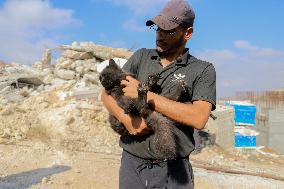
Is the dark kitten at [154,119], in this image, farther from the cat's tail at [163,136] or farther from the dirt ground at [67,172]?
the dirt ground at [67,172]

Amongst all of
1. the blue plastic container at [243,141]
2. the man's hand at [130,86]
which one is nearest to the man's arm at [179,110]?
the man's hand at [130,86]

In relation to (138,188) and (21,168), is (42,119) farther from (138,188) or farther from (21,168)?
(138,188)

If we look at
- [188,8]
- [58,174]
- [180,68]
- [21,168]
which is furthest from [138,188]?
[21,168]

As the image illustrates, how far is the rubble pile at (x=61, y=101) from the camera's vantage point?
410 inches

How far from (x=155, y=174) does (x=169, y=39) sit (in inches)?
33.1

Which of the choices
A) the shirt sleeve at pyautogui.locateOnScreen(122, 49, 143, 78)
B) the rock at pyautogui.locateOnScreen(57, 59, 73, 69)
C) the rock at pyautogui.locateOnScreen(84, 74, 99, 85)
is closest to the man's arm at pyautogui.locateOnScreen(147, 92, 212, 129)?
the shirt sleeve at pyautogui.locateOnScreen(122, 49, 143, 78)

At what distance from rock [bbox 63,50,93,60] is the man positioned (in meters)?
11.3

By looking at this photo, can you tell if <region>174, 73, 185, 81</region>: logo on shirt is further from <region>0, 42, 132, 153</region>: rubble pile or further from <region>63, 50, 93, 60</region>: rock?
<region>63, 50, 93, 60</region>: rock

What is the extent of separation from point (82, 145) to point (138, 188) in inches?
297

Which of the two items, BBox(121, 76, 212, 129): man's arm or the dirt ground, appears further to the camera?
the dirt ground

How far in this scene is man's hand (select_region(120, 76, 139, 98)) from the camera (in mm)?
2723

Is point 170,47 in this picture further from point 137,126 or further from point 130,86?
point 137,126

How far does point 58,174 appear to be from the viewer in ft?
23.7

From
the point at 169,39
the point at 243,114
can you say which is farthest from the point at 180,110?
the point at 243,114
